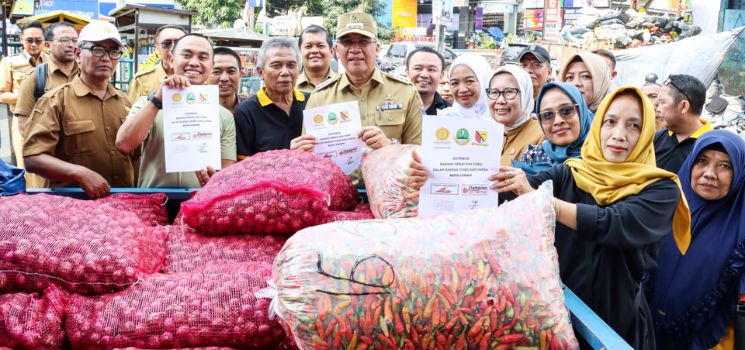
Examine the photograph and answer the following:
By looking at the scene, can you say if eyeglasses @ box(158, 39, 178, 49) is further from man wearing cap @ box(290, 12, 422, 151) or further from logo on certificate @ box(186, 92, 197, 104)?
logo on certificate @ box(186, 92, 197, 104)

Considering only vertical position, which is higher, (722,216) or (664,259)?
(722,216)

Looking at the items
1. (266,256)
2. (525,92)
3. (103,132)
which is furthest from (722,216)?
(103,132)

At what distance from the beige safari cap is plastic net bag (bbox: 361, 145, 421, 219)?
1017 millimetres

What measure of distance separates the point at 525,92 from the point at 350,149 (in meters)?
0.90

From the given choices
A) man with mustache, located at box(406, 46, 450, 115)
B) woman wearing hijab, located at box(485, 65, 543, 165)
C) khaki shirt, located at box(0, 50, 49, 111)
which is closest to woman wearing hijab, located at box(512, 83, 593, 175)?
woman wearing hijab, located at box(485, 65, 543, 165)

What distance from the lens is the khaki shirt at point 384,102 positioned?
3324 mm

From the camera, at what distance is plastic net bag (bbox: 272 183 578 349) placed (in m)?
1.29

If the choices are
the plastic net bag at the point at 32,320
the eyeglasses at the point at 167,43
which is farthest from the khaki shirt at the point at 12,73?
the plastic net bag at the point at 32,320

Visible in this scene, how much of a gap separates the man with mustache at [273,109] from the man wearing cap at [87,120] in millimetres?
662

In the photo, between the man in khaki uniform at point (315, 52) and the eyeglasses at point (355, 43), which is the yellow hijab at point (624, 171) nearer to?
the eyeglasses at point (355, 43)

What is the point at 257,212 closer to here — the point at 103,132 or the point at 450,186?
the point at 450,186

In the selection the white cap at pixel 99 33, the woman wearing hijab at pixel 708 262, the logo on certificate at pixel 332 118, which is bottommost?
the woman wearing hijab at pixel 708 262

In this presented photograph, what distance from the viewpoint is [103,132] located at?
10.7ft

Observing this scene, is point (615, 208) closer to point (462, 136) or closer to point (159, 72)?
point (462, 136)
